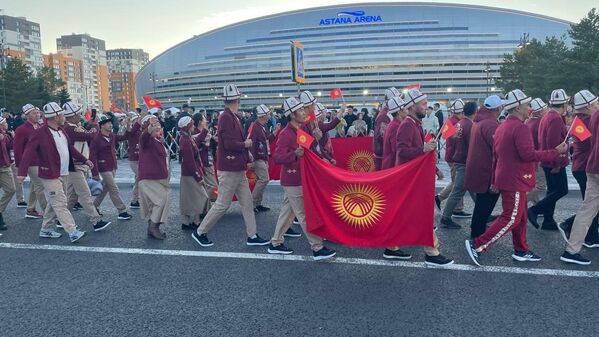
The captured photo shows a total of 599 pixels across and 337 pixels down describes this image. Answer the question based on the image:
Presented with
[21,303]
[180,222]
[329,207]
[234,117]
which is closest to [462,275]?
[329,207]

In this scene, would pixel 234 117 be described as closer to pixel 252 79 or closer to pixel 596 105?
pixel 596 105

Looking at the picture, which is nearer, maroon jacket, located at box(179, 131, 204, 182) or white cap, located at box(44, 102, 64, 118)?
white cap, located at box(44, 102, 64, 118)

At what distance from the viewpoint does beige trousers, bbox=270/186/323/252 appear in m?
5.27

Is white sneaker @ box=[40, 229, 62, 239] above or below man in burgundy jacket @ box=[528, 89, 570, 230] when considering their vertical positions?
below

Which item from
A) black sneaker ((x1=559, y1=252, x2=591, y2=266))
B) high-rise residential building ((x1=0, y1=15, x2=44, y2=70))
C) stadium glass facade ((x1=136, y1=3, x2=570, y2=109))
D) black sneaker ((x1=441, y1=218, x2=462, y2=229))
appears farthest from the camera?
high-rise residential building ((x1=0, y1=15, x2=44, y2=70))

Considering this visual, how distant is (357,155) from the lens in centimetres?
883

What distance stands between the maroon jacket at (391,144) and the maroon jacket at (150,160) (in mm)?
2939

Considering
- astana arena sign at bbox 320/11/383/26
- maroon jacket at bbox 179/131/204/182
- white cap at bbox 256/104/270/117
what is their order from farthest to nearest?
astana arena sign at bbox 320/11/383/26, white cap at bbox 256/104/270/117, maroon jacket at bbox 179/131/204/182

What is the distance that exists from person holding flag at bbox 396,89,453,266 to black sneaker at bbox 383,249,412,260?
26 cm

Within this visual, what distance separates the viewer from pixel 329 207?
5203mm

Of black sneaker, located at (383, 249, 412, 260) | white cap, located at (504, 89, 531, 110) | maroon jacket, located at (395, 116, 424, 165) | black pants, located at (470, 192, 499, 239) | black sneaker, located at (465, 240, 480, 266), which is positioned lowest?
black sneaker, located at (383, 249, 412, 260)

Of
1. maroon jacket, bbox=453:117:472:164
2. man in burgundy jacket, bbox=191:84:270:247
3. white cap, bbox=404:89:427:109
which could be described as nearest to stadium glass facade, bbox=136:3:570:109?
maroon jacket, bbox=453:117:472:164

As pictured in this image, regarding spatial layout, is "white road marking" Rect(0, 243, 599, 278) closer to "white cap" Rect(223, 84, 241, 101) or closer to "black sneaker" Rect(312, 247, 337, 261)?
"black sneaker" Rect(312, 247, 337, 261)

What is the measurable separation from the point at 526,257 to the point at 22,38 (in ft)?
530
